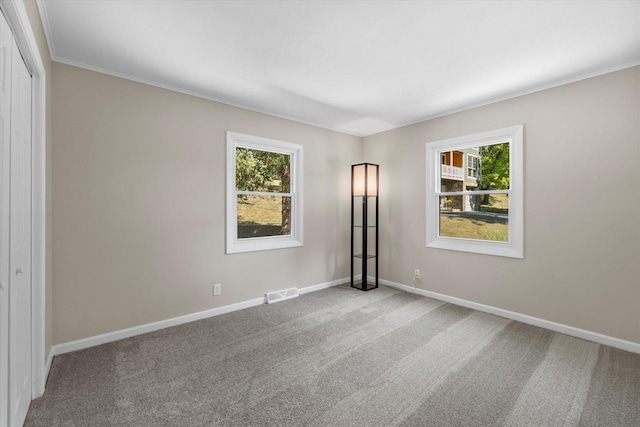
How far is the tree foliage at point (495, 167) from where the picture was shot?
3422 millimetres

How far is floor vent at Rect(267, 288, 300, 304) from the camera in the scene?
380 cm

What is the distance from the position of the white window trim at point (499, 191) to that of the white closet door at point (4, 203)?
3.96m

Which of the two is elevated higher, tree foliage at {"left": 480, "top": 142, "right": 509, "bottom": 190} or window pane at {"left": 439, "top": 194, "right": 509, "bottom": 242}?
tree foliage at {"left": 480, "top": 142, "right": 509, "bottom": 190}

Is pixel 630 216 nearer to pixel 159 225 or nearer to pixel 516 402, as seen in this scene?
pixel 516 402

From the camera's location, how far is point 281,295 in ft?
12.8

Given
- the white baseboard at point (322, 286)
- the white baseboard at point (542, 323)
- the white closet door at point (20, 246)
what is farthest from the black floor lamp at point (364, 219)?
the white closet door at point (20, 246)

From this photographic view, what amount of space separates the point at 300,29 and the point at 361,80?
3.24ft

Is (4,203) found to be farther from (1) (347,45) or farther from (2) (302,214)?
(2) (302,214)

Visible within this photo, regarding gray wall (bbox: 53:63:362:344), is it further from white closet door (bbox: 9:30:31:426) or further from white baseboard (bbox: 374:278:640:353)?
white baseboard (bbox: 374:278:640:353)

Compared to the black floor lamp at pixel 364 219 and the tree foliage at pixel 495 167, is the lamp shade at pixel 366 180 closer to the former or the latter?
the black floor lamp at pixel 364 219

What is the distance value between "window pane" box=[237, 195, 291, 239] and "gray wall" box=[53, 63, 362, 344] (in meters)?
0.31

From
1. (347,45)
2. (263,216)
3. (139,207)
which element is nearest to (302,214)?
(263,216)

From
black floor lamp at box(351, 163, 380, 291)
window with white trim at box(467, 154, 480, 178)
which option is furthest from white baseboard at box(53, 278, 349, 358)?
window with white trim at box(467, 154, 480, 178)

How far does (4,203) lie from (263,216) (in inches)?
105
